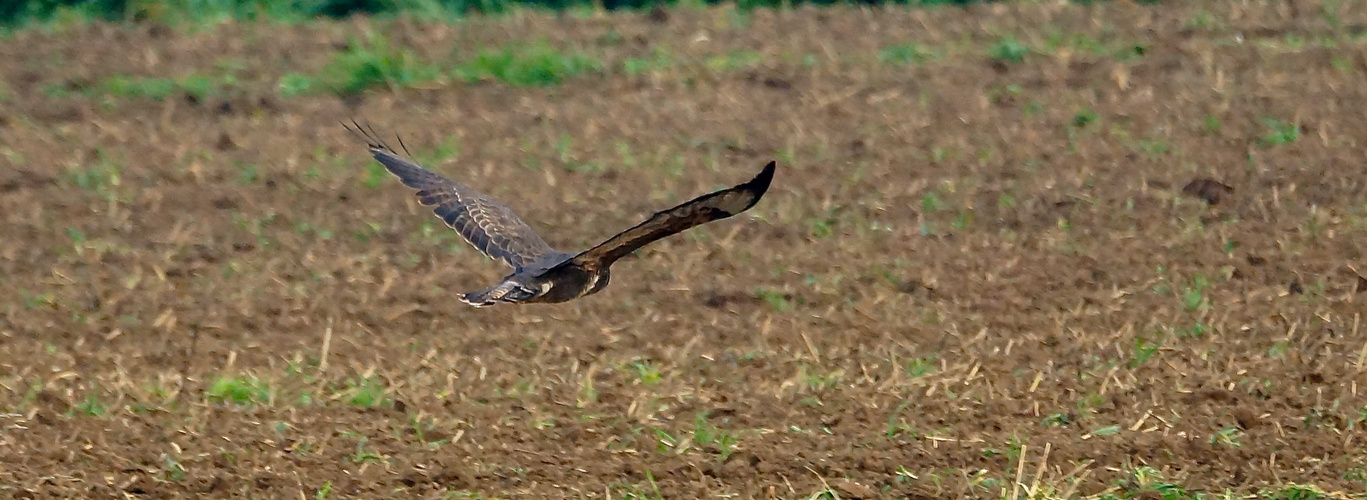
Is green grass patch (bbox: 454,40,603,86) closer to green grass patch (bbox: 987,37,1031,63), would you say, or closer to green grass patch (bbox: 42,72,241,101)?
green grass patch (bbox: 42,72,241,101)

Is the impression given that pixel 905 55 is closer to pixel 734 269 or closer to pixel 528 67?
pixel 528 67

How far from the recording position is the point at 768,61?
1262 cm

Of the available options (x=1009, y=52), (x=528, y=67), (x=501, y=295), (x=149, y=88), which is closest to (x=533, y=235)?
(x=501, y=295)

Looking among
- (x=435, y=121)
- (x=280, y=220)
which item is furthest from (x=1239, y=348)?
(x=435, y=121)

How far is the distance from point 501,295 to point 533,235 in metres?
0.91

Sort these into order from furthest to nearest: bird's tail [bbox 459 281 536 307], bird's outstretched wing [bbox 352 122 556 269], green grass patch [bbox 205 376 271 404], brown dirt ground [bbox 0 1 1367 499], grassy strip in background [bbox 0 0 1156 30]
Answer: grassy strip in background [bbox 0 0 1156 30], green grass patch [bbox 205 376 271 404], bird's outstretched wing [bbox 352 122 556 269], brown dirt ground [bbox 0 1 1367 499], bird's tail [bbox 459 281 536 307]

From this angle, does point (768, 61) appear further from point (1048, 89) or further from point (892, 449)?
point (892, 449)

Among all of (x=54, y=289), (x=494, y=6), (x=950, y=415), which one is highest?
(x=950, y=415)

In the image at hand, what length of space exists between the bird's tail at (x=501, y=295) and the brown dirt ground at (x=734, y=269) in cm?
60

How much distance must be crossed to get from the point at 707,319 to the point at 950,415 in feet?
5.38

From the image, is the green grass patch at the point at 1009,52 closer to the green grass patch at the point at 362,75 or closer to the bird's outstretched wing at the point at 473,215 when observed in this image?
the green grass patch at the point at 362,75

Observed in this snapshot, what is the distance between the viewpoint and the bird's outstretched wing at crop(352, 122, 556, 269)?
21.1 feet

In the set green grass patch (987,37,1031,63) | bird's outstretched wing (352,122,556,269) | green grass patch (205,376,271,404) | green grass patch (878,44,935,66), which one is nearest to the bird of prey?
bird's outstretched wing (352,122,556,269)

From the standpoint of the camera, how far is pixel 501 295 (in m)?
5.66
